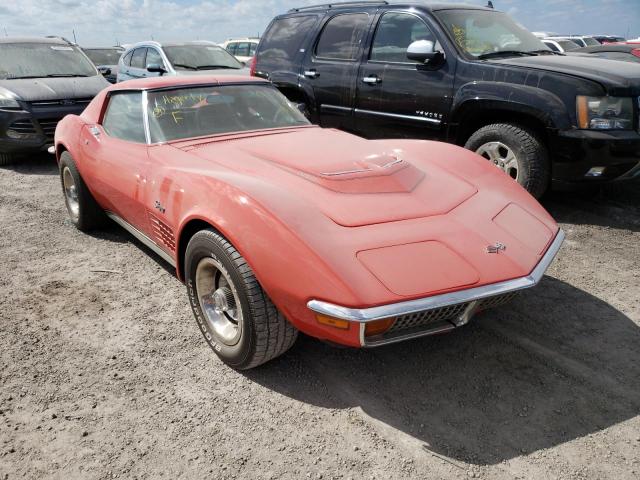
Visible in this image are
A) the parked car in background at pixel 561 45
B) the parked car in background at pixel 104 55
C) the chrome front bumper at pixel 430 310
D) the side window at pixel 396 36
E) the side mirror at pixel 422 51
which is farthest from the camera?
the parked car in background at pixel 561 45

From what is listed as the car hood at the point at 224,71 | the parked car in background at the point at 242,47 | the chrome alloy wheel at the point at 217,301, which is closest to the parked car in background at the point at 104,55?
the parked car in background at the point at 242,47

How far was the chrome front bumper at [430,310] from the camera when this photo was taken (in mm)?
2029

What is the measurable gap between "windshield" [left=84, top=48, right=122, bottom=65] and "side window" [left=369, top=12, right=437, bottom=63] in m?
11.4

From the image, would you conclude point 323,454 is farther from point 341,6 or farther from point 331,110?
point 341,6

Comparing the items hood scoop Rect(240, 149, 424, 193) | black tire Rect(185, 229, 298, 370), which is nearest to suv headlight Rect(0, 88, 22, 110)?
hood scoop Rect(240, 149, 424, 193)

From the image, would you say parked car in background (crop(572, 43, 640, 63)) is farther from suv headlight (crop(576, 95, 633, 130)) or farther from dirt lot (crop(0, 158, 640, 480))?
dirt lot (crop(0, 158, 640, 480))

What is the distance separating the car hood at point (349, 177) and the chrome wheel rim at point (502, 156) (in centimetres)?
172

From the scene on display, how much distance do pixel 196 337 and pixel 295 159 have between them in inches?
46.4

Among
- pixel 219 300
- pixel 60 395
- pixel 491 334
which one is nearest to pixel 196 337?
pixel 219 300

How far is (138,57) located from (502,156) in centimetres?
758

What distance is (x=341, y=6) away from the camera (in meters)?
6.21

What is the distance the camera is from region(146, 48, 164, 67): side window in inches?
362

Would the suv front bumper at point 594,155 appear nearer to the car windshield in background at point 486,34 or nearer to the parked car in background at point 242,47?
the car windshield in background at point 486,34

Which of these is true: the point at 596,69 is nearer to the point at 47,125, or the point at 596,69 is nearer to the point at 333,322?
the point at 333,322
